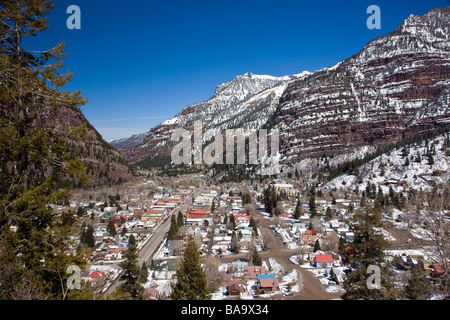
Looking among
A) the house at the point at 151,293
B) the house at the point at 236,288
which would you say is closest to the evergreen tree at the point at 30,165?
the house at the point at 151,293

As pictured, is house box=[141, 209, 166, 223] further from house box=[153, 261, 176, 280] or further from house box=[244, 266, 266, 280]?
house box=[244, 266, 266, 280]

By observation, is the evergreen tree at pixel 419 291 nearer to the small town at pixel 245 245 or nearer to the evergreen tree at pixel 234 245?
the small town at pixel 245 245

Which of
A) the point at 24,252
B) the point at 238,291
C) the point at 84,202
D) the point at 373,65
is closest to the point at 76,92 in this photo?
the point at 24,252

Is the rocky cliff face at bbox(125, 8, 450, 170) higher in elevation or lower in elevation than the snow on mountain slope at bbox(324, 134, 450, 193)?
higher

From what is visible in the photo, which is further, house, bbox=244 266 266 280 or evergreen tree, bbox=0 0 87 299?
house, bbox=244 266 266 280

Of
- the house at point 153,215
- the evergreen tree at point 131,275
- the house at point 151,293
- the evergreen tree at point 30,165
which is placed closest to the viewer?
the evergreen tree at point 30,165

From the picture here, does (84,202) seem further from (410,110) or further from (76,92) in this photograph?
(410,110)

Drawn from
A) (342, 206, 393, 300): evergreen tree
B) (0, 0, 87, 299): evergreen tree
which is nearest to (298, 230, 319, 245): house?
(342, 206, 393, 300): evergreen tree
